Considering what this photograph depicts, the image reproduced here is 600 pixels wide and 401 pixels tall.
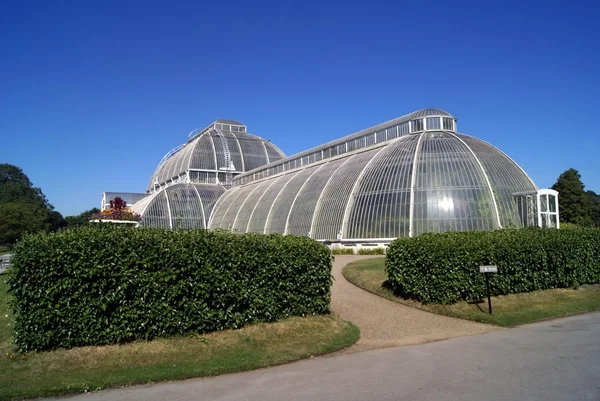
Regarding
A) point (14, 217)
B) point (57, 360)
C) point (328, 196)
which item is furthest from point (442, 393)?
point (14, 217)

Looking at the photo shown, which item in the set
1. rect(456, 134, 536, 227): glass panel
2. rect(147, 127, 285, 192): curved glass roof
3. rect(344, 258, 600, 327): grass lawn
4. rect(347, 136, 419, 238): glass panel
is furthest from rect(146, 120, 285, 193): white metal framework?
rect(344, 258, 600, 327): grass lawn

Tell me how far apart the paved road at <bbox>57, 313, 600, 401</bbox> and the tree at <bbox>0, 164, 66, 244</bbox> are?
42.1m

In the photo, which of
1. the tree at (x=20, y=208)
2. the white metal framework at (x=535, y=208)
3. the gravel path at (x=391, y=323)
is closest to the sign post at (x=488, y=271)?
the gravel path at (x=391, y=323)

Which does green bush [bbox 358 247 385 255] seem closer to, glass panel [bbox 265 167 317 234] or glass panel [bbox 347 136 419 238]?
glass panel [bbox 347 136 419 238]

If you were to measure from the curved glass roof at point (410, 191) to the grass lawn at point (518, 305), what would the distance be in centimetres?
947

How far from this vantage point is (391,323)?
1463 cm

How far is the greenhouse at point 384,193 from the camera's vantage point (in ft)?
95.1

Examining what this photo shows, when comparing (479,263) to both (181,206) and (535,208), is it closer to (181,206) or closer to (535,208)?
(535,208)

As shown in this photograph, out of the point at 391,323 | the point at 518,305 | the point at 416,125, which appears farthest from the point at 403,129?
the point at 391,323

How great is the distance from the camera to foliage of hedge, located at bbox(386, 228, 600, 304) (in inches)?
640

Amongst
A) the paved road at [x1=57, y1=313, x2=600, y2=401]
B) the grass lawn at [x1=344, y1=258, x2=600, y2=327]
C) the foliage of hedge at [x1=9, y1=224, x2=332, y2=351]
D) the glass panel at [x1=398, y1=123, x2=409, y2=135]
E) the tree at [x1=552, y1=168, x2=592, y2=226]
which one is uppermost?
the glass panel at [x1=398, y1=123, x2=409, y2=135]

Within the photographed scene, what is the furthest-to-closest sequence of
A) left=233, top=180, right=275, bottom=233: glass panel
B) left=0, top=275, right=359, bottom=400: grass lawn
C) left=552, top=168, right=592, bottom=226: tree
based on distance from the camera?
left=552, top=168, right=592, bottom=226: tree → left=233, top=180, right=275, bottom=233: glass panel → left=0, top=275, right=359, bottom=400: grass lawn

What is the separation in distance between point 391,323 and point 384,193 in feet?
56.1

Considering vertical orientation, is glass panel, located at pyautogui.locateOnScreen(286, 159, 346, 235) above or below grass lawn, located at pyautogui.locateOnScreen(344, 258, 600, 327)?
above
